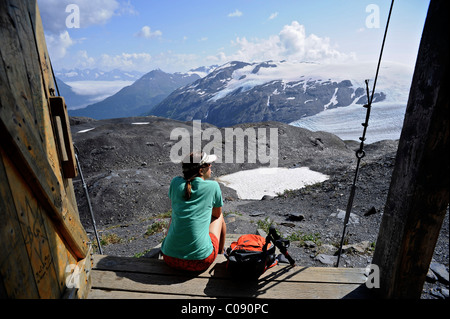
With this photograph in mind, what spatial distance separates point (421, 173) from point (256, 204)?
415 inches

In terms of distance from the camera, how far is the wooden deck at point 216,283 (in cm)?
281

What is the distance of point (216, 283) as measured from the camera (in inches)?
117

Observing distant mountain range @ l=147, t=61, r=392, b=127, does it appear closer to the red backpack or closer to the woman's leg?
the woman's leg

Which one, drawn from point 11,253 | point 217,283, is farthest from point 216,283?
point 11,253

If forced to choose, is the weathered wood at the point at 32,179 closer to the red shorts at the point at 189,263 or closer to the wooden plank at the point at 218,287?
the wooden plank at the point at 218,287

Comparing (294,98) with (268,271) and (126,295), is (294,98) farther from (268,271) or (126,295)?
(126,295)

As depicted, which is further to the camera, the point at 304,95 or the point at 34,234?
the point at 304,95

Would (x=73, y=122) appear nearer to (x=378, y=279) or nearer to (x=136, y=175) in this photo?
(x=136, y=175)

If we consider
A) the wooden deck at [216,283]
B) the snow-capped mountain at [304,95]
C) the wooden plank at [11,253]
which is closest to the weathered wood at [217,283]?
the wooden deck at [216,283]

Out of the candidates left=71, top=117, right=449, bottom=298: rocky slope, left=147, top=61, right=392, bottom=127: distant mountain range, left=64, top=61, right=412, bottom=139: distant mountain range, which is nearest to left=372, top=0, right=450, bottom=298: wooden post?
left=71, top=117, right=449, bottom=298: rocky slope

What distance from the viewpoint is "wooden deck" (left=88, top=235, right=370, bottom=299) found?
281 centimetres

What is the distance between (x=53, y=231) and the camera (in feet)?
8.11
